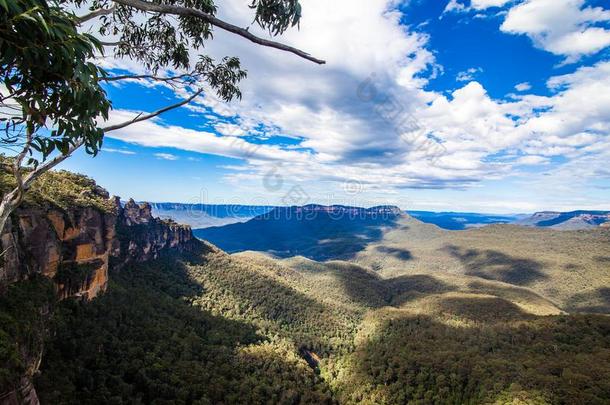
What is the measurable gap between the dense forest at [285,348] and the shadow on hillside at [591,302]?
71.7 meters

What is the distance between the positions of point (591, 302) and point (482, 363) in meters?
124

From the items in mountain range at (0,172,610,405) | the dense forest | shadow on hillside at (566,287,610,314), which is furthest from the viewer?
shadow on hillside at (566,287,610,314)

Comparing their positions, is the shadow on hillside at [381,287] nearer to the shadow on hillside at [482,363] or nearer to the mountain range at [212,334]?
the mountain range at [212,334]

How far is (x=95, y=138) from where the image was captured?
15.3 ft

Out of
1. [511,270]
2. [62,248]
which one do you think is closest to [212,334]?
[62,248]

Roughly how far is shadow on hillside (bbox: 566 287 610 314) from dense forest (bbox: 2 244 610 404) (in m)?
71.7

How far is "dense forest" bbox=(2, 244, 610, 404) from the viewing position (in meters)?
29.6

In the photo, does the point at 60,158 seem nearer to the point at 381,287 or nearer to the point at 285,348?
the point at 285,348

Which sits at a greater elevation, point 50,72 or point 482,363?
point 50,72

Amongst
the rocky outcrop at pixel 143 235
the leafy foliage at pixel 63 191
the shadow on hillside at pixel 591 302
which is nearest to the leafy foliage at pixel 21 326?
the leafy foliage at pixel 63 191

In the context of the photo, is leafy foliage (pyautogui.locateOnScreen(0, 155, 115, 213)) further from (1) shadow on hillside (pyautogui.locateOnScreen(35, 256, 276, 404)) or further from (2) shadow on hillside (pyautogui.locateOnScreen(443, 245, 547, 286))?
(2) shadow on hillside (pyautogui.locateOnScreen(443, 245, 547, 286))

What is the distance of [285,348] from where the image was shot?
5744 cm

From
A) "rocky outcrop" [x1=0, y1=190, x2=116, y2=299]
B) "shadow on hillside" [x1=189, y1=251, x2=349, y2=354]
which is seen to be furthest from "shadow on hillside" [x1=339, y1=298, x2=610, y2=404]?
"rocky outcrop" [x1=0, y1=190, x2=116, y2=299]

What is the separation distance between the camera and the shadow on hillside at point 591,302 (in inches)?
4702
